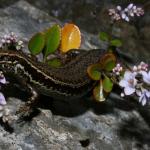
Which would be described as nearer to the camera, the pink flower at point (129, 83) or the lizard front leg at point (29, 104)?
the pink flower at point (129, 83)

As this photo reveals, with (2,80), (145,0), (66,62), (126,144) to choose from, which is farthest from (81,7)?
(2,80)

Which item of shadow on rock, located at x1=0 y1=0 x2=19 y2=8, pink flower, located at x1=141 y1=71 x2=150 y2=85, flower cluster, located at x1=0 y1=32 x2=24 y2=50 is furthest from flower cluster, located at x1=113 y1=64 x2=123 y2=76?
shadow on rock, located at x1=0 y1=0 x2=19 y2=8

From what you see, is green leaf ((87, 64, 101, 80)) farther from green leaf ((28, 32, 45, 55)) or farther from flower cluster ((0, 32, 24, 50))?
flower cluster ((0, 32, 24, 50))

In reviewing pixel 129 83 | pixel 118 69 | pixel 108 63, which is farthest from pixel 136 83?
pixel 108 63

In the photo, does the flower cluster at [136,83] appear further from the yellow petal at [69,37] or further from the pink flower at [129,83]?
the yellow petal at [69,37]

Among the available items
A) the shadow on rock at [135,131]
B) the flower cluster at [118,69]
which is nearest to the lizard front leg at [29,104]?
the flower cluster at [118,69]

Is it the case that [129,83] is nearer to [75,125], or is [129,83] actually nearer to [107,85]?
[107,85]

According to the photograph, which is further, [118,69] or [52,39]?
[52,39]
